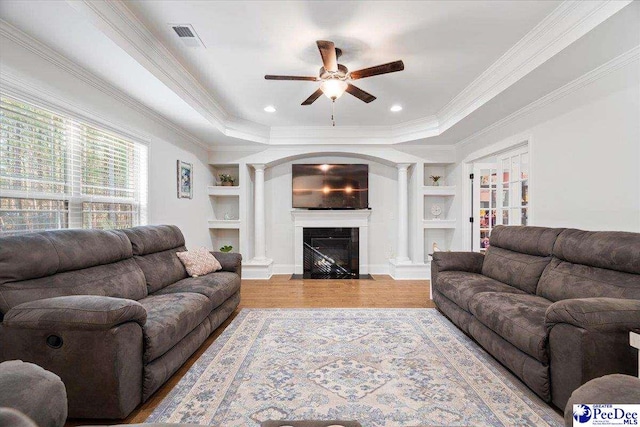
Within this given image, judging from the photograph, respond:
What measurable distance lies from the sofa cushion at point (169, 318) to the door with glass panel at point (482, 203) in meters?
4.33

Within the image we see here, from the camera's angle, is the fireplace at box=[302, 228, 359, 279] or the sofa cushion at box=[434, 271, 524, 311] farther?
the fireplace at box=[302, 228, 359, 279]

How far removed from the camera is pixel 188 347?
7.72ft

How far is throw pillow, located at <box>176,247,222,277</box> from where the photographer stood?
3375 millimetres

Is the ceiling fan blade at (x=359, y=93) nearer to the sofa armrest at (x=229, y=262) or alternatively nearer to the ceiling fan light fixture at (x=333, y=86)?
the ceiling fan light fixture at (x=333, y=86)

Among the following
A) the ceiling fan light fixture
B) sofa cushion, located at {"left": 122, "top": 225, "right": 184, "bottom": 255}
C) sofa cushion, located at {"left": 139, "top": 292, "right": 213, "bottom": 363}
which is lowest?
sofa cushion, located at {"left": 139, "top": 292, "right": 213, "bottom": 363}

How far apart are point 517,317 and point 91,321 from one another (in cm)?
262

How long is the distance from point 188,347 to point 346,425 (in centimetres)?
174

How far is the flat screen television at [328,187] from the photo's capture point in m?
5.88

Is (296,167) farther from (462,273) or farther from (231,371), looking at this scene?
(231,371)

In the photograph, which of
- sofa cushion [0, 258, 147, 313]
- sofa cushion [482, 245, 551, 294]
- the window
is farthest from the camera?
sofa cushion [482, 245, 551, 294]

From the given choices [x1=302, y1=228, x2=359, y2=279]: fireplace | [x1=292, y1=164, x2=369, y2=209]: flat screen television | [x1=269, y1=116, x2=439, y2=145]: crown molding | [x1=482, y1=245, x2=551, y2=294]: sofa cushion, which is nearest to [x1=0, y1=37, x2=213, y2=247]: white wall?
[x1=269, y1=116, x2=439, y2=145]: crown molding

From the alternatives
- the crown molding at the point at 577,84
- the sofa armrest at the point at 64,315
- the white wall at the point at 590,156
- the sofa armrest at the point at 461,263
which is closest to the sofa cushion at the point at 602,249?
the white wall at the point at 590,156

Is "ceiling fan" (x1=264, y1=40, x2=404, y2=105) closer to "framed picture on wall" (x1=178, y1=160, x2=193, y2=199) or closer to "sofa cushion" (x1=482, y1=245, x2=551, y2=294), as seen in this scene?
"sofa cushion" (x1=482, y1=245, x2=551, y2=294)

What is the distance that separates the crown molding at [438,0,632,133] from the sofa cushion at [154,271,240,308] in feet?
11.3
